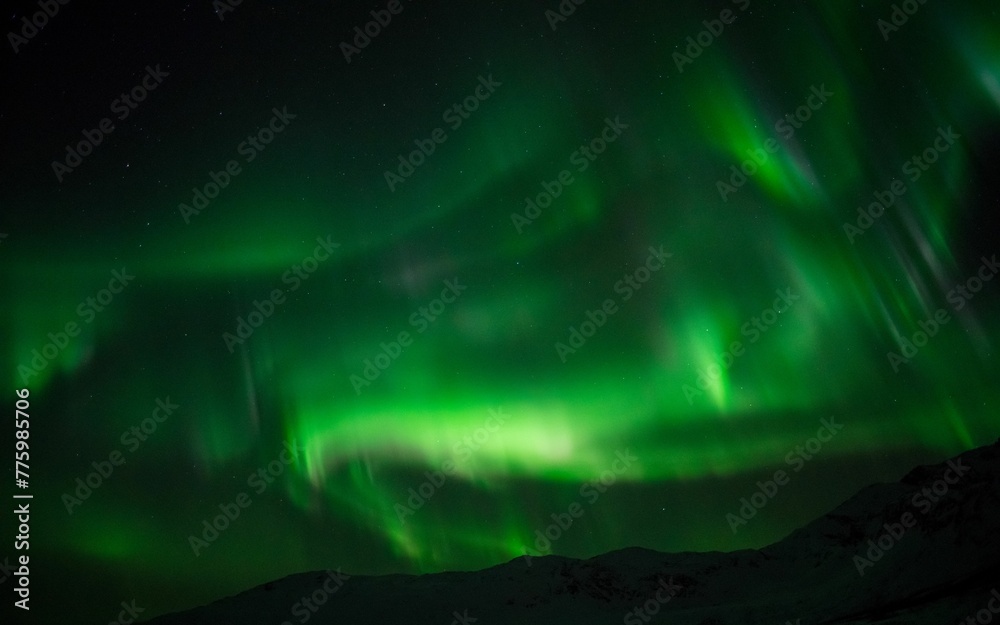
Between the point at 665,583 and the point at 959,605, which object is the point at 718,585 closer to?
the point at 665,583

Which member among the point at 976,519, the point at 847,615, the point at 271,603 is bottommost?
the point at 847,615

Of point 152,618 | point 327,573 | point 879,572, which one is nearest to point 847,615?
point 879,572

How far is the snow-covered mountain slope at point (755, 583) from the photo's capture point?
77.9m

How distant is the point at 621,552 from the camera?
653 feet

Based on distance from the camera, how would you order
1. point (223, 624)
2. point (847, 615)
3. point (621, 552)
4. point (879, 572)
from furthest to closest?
point (621, 552)
point (223, 624)
point (879, 572)
point (847, 615)

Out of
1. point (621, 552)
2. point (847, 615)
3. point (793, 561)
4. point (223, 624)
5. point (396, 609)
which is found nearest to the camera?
point (847, 615)

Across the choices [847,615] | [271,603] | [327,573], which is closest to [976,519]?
[847,615]

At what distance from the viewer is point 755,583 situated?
165 meters

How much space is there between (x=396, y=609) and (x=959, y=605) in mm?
104375

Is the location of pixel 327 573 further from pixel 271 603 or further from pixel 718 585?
pixel 718 585

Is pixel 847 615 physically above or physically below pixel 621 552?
below

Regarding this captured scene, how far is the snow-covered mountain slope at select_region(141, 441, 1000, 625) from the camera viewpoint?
256 ft

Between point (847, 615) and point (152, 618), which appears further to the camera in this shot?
point (152, 618)

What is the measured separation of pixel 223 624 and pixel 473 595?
5543 cm
